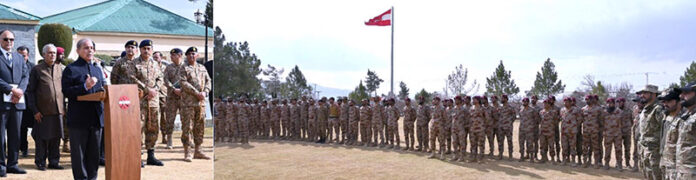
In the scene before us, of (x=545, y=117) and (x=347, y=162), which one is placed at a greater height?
(x=545, y=117)

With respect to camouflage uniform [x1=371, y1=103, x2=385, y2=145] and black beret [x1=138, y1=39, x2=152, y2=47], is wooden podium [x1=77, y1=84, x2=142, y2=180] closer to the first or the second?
black beret [x1=138, y1=39, x2=152, y2=47]

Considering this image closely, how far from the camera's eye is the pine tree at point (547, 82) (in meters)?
15.1

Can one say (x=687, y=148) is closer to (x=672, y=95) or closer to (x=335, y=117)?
(x=672, y=95)

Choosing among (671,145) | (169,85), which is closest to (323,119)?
(169,85)

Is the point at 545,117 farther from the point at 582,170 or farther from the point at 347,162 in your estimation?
the point at 347,162

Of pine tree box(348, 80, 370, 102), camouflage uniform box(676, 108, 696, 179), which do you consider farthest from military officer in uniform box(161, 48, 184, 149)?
pine tree box(348, 80, 370, 102)

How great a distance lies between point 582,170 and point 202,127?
543 cm

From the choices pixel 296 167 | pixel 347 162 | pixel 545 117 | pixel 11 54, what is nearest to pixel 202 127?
pixel 11 54

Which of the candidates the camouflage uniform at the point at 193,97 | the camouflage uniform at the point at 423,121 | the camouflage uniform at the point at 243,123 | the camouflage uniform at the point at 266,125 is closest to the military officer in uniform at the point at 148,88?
the camouflage uniform at the point at 193,97

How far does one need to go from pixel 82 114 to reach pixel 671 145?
4.53 m

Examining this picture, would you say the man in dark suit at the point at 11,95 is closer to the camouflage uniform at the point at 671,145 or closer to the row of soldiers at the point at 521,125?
the row of soldiers at the point at 521,125

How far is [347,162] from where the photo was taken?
8641mm

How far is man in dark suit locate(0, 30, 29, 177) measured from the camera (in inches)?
184

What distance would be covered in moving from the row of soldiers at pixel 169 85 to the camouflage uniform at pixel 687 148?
165 inches
